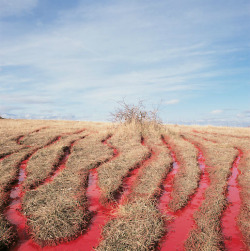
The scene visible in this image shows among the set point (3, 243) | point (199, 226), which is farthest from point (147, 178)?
point (3, 243)

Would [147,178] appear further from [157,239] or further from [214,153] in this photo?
[214,153]

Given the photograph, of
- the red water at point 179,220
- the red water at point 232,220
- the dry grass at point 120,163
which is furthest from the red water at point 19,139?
the red water at point 232,220

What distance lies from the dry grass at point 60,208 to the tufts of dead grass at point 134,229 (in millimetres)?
573

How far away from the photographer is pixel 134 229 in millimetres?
3691

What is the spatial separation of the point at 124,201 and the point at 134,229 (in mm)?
987

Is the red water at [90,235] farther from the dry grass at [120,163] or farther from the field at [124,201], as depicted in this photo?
the dry grass at [120,163]

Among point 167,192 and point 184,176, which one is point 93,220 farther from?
point 184,176

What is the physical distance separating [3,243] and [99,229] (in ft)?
4.75

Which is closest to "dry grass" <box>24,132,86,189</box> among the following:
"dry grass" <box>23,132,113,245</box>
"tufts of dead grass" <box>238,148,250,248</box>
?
"dry grass" <box>23,132,113,245</box>

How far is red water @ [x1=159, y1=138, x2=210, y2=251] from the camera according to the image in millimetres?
3550

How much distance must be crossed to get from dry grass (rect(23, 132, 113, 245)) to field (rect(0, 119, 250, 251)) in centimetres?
2

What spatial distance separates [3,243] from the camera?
3457 mm

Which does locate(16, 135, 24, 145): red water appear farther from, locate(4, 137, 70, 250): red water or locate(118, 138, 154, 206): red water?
locate(118, 138, 154, 206): red water

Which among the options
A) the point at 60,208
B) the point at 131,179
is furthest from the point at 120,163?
the point at 60,208
